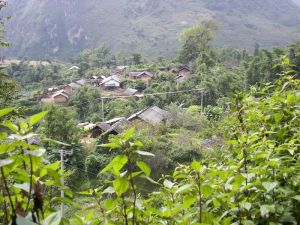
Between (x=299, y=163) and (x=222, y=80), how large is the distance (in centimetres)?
2067

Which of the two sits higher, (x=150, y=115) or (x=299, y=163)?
(x=299, y=163)

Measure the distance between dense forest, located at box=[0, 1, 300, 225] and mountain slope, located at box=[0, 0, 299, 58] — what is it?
20.2 meters

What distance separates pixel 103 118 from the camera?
2031 cm

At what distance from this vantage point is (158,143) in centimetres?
1356

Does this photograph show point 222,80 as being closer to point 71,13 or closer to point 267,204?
point 267,204

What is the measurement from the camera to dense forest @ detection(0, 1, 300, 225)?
28.0 inches

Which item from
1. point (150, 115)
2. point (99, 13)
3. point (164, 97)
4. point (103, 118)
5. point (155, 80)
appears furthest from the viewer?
point (99, 13)

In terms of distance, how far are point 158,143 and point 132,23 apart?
57.6 metres

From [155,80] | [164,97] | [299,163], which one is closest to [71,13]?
[155,80]

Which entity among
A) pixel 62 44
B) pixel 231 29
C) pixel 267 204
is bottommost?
pixel 62 44

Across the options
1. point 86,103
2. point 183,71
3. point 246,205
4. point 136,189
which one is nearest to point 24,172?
point 136,189

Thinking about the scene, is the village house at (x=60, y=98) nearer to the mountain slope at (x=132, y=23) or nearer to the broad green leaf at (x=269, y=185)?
the broad green leaf at (x=269, y=185)

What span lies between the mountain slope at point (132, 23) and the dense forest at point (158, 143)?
20186 millimetres

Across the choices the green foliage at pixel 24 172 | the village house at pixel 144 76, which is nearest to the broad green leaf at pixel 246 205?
the green foliage at pixel 24 172
